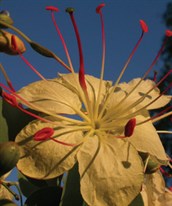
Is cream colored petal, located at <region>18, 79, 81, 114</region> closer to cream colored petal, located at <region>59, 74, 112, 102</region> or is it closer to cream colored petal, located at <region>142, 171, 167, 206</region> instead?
cream colored petal, located at <region>59, 74, 112, 102</region>

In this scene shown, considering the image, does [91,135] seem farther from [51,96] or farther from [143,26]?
[143,26]

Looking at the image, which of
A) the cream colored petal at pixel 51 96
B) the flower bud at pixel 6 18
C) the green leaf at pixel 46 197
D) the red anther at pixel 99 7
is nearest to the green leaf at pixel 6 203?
the green leaf at pixel 46 197

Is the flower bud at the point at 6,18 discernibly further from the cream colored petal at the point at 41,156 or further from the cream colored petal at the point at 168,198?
the cream colored petal at the point at 168,198

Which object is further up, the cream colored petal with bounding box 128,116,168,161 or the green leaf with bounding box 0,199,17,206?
the cream colored petal with bounding box 128,116,168,161

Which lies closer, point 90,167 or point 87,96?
point 90,167

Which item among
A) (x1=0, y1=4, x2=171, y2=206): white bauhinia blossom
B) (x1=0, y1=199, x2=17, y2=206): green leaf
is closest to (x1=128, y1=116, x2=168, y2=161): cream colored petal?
(x1=0, y1=4, x2=171, y2=206): white bauhinia blossom

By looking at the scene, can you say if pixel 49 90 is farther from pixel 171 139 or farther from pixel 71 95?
pixel 171 139

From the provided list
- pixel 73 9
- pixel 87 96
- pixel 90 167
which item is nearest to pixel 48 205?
pixel 90 167
